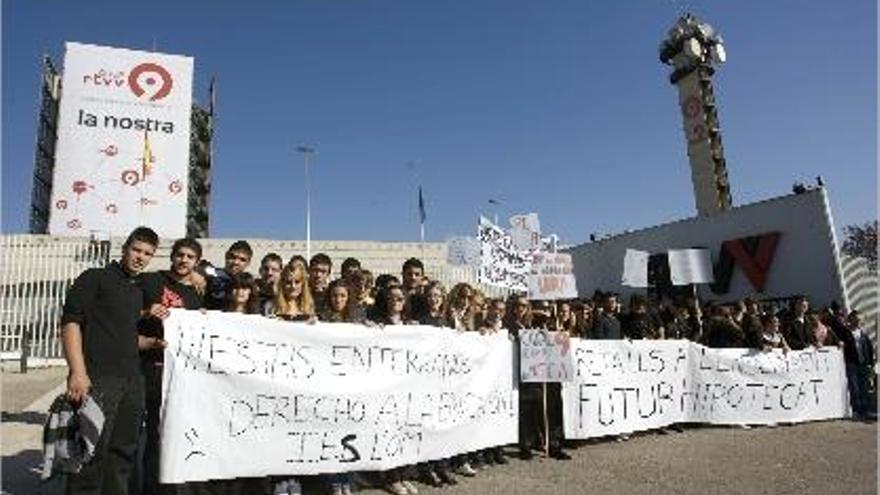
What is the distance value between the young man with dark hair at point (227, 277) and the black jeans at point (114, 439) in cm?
146

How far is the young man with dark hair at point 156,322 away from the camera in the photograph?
5.62m

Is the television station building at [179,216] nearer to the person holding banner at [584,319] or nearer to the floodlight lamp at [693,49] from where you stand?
the floodlight lamp at [693,49]

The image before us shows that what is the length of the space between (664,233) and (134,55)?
15856 millimetres

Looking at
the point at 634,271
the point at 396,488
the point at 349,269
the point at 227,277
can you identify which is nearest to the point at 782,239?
the point at 634,271

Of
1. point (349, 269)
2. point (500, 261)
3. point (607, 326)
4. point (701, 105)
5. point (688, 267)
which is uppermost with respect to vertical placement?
point (701, 105)

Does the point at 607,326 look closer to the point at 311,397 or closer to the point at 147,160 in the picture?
the point at 311,397

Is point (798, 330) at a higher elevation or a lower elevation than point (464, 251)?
lower

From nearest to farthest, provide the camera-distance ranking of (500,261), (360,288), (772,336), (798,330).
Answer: (360,288), (500,261), (772,336), (798,330)

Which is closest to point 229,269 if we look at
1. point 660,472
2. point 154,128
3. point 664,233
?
point 660,472

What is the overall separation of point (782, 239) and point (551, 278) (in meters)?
11.8

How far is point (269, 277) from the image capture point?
6727mm

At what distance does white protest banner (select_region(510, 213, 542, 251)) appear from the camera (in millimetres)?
10094

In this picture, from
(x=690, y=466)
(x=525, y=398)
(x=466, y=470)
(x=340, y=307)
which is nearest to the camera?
(x=340, y=307)

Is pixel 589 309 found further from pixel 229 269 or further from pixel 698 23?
pixel 698 23
